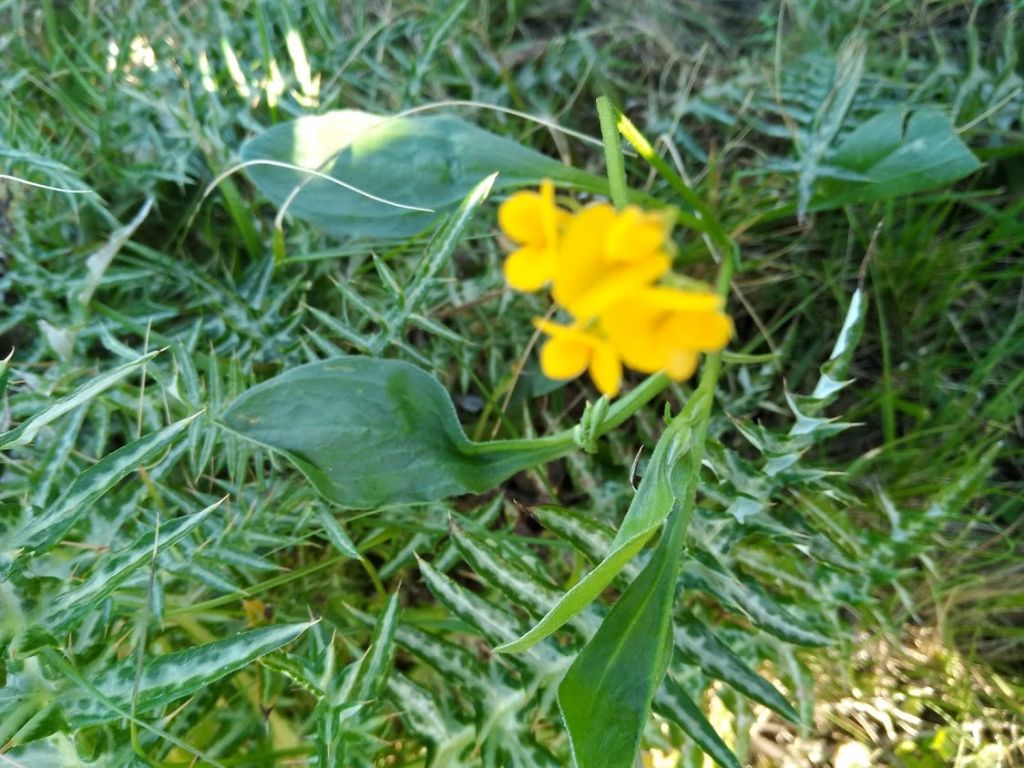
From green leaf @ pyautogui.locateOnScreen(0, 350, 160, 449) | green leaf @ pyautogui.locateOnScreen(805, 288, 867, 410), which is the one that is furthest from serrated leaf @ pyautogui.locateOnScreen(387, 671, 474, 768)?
green leaf @ pyautogui.locateOnScreen(805, 288, 867, 410)

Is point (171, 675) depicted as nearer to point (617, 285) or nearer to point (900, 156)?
point (617, 285)

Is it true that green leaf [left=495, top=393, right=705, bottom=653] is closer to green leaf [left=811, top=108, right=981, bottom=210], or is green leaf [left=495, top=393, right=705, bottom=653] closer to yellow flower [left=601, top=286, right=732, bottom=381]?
yellow flower [left=601, top=286, right=732, bottom=381]

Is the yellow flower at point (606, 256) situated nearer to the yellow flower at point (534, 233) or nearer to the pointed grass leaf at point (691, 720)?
the yellow flower at point (534, 233)

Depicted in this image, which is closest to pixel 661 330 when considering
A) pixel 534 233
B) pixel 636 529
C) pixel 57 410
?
pixel 534 233

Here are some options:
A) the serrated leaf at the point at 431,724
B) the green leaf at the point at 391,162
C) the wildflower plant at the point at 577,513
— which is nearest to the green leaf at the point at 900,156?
the wildflower plant at the point at 577,513

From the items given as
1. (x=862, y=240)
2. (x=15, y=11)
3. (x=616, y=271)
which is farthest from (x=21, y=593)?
(x=862, y=240)

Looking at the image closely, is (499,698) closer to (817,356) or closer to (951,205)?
(817,356)
